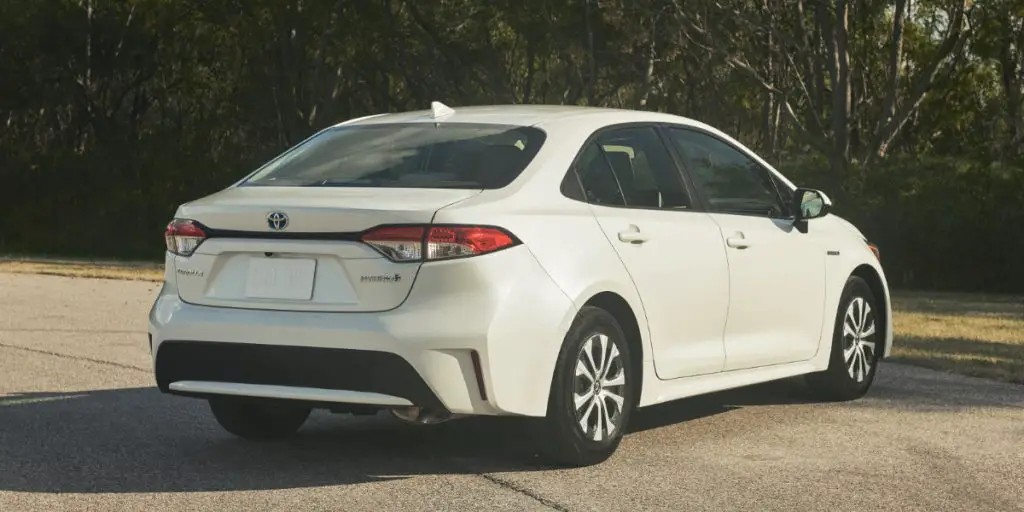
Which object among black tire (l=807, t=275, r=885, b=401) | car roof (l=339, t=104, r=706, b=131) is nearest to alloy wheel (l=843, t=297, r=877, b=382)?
black tire (l=807, t=275, r=885, b=401)

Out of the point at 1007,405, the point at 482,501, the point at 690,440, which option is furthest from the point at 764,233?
the point at 482,501

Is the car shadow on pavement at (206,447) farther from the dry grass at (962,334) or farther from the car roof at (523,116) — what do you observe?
the dry grass at (962,334)

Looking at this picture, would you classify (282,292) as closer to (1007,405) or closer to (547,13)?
(1007,405)

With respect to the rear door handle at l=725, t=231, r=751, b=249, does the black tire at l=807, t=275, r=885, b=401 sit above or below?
below

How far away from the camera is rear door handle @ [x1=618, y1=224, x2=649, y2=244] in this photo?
7.63 meters

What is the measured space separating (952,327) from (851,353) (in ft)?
22.3

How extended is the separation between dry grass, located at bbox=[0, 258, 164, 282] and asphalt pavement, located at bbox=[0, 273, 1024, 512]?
43.5 feet

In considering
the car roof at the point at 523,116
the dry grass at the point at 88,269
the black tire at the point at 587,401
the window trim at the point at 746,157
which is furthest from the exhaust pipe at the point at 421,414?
the dry grass at the point at 88,269

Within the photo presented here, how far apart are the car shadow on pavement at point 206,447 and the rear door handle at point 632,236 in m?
0.98

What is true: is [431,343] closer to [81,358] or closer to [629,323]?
[629,323]

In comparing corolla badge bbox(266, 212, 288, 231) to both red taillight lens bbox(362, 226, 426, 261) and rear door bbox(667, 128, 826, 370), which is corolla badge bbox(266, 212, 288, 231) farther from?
rear door bbox(667, 128, 826, 370)

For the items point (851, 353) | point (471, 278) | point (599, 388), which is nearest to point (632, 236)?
point (599, 388)

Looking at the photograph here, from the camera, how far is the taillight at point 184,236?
723 centimetres

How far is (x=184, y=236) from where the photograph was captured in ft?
23.9
